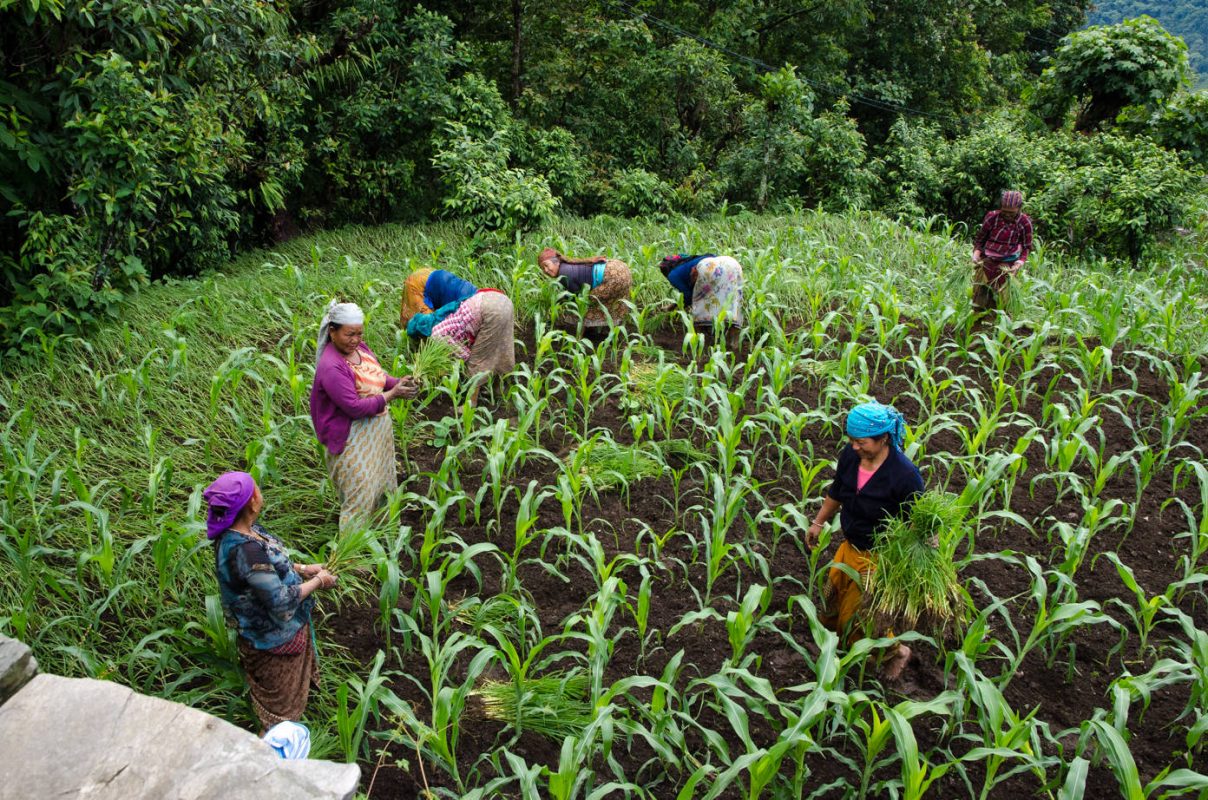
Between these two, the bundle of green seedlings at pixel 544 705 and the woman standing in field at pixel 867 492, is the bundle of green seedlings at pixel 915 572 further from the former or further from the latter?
the bundle of green seedlings at pixel 544 705

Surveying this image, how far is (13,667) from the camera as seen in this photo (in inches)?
95.4

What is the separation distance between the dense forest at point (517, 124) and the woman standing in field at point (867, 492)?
4897mm

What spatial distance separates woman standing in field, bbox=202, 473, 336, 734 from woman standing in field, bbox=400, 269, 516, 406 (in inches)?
83.4

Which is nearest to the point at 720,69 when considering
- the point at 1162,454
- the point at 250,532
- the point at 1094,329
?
the point at 1094,329

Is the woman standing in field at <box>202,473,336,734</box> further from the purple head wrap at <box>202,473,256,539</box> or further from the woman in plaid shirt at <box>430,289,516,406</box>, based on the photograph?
the woman in plaid shirt at <box>430,289,516,406</box>

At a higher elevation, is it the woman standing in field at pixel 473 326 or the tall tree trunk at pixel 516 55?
the tall tree trunk at pixel 516 55

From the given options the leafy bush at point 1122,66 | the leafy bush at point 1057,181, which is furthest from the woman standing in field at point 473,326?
the leafy bush at point 1122,66

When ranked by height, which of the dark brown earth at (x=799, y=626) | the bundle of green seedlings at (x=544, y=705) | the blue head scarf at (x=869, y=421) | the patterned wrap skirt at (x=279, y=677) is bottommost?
the dark brown earth at (x=799, y=626)

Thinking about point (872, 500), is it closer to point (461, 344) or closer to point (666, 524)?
point (666, 524)

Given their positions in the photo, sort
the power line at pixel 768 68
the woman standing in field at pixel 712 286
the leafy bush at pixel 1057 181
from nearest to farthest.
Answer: the woman standing in field at pixel 712 286 < the leafy bush at pixel 1057 181 < the power line at pixel 768 68

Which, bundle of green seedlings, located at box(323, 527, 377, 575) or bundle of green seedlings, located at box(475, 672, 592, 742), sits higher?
bundle of green seedlings, located at box(323, 527, 377, 575)

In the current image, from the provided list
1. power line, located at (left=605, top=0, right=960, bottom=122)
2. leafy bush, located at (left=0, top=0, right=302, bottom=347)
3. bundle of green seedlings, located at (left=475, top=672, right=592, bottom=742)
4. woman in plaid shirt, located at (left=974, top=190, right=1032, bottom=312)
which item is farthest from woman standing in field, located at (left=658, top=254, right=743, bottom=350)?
power line, located at (left=605, top=0, right=960, bottom=122)

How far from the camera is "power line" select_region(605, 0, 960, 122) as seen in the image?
11343 millimetres

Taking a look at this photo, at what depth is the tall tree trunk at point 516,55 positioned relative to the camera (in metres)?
10.6
